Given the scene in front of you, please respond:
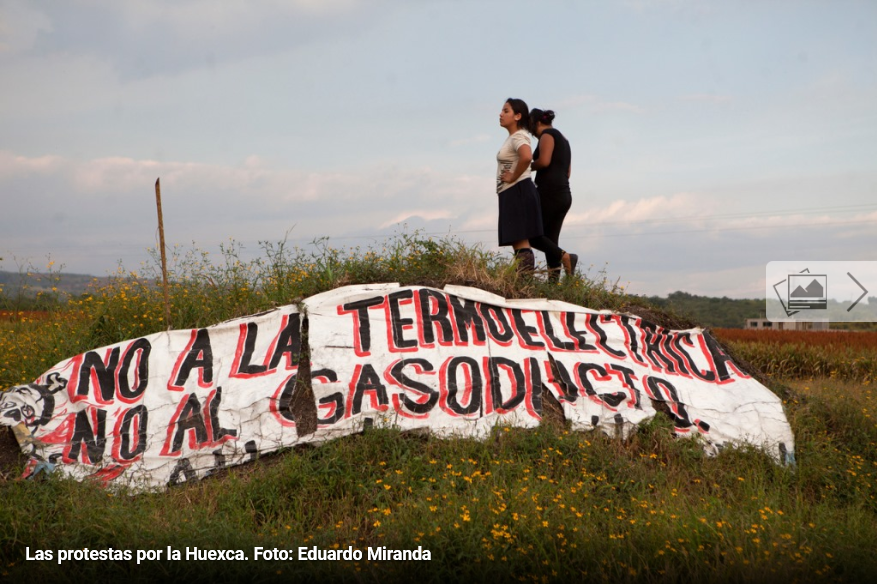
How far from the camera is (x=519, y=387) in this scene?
6.34 metres

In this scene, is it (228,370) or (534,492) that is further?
(228,370)

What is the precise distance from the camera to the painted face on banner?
5.75 m

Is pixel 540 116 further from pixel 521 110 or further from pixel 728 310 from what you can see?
pixel 728 310

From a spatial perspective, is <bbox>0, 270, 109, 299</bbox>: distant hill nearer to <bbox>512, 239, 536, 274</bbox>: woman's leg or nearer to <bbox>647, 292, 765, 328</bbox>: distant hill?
<bbox>512, 239, 536, 274</bbox>: woman's leg

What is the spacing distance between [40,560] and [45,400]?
232cm

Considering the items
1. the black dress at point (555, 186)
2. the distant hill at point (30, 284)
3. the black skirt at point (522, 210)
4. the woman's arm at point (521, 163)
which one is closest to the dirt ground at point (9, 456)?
the distant hill at point (30, 284)

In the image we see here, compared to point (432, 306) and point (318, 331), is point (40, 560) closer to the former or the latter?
point (318, 331)

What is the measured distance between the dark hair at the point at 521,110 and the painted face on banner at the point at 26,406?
18.2ft

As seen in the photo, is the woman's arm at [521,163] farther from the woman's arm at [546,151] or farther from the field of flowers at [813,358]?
the field of flowers at [813,358]

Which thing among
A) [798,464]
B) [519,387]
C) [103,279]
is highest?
[103,279]

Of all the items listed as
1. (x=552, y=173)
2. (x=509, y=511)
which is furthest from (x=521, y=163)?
(x=509, y=511)

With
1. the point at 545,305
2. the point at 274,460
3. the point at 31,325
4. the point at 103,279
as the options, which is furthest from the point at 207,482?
the point at 31,325

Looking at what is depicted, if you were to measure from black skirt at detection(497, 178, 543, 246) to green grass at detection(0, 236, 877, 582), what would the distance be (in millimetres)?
1244

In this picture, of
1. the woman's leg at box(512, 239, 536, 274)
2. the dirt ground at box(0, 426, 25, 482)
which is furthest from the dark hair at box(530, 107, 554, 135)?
the dirt ground at box(0, 426, 25, 482)
